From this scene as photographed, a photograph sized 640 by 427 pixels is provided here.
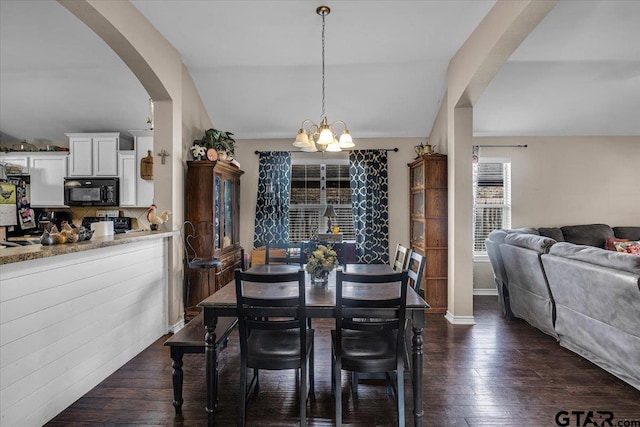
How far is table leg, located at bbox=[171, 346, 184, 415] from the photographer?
220cm

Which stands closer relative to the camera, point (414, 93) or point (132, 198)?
point (414, 93)

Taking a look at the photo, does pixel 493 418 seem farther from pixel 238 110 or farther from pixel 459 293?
pixel 238 110

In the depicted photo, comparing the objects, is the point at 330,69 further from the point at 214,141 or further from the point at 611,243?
the point at 611,243

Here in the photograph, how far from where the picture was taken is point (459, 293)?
4.02m

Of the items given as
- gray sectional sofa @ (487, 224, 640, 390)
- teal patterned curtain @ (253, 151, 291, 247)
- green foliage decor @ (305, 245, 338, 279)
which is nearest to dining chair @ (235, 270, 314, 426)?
green foliage decor @ (305, 245, 338, 279)

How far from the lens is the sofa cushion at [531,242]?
3.37 meters

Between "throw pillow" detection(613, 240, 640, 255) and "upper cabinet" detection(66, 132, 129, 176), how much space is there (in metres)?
7.26

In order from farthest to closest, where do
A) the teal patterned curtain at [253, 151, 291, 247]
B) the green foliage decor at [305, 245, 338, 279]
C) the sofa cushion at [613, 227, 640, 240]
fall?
the teal patterned curtain at [253, 151, 291, 247] < the sofa cushion at [613, 227, 640, 240] < the green foliage decor at [305, 245, 338, 279]

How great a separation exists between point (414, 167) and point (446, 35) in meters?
1.90

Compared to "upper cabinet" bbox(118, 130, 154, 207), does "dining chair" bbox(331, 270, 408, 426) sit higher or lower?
lower

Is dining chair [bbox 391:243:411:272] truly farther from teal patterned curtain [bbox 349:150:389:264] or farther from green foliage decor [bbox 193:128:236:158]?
green foliage decor [bbox 193:128:236:158]

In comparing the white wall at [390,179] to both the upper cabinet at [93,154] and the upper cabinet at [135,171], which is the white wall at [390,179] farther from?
the upper cabinet at [93,154]

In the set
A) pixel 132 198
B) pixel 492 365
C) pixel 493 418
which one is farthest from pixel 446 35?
pixel 132 198

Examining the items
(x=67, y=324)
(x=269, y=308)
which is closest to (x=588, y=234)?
(x=269, y=308)
